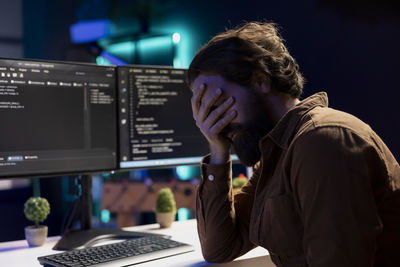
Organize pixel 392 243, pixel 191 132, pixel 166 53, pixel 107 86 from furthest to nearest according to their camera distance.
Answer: pixel 166 53 < pixel 191 132 < pixel 107 86 < pixel 392 243

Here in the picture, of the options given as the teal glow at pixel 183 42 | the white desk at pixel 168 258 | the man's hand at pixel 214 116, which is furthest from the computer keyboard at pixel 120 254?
the teal glow at pixel 183 42

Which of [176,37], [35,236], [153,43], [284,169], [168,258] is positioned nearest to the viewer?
[284,169]

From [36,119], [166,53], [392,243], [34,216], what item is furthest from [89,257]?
[166,53]

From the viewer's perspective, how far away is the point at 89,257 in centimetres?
123

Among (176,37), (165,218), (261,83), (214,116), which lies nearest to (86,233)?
(165,218)

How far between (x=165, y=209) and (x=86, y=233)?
1.10ft

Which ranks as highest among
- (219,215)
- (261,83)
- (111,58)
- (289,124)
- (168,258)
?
(111,58)

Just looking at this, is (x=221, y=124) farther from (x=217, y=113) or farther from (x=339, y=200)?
(x=339, y=200)

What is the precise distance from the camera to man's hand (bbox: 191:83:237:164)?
1.23 metres

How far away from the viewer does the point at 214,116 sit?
1.27 meters

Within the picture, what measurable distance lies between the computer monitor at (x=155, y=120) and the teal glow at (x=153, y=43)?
174cm

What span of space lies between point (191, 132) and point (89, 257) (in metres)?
0.70

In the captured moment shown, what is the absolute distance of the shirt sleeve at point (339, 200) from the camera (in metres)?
0.84

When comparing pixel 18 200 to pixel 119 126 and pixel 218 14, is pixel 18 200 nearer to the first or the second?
pixel 119 126
